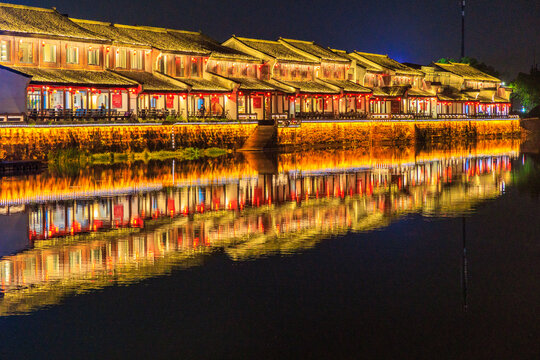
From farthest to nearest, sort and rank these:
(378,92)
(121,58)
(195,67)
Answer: (378,92) < (195,67) < (121,58)

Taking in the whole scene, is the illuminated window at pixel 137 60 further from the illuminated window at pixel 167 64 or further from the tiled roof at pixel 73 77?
Result: the tiled roof at pixel 73 77

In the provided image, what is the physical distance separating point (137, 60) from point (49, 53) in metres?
9.67

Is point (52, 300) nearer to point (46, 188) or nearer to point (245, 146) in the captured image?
point (46, 188)

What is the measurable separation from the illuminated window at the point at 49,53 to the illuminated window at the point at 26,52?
1.06 m

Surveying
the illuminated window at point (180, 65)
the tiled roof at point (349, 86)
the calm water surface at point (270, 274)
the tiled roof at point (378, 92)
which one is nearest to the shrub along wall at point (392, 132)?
the tiled roof at point (349, 86)

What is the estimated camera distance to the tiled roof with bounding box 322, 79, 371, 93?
82.6 metres

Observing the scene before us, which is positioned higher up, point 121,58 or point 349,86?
point 121,58

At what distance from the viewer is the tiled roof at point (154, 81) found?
5875 centimetres

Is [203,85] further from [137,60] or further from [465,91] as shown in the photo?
[465,91]

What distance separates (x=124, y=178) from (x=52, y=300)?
80.4 ft

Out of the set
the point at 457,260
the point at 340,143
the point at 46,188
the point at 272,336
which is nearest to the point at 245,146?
the point at 340,143

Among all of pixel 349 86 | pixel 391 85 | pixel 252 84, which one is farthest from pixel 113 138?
pixel 391 85

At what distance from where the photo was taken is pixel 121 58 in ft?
201

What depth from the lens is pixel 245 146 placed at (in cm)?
6562
